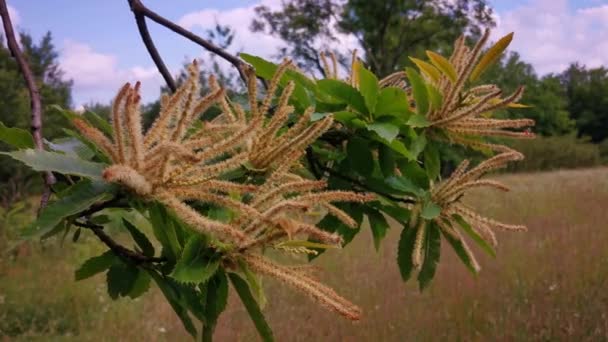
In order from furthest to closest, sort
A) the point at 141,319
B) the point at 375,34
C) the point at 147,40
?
the point at 375,34 < the point at 141,319 < the point at 147,40

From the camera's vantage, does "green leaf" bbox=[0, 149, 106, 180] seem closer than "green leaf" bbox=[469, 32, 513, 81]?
Yes

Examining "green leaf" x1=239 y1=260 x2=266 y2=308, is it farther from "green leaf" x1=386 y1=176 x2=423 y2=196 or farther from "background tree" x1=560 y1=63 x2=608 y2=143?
"background tree" x1=560 y1=63 x2=608 y2=143

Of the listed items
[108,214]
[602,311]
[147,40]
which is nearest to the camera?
[108,214]

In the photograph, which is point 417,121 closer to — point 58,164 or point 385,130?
point 385,130

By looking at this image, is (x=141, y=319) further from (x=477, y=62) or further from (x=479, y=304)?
(x=477, y=62)

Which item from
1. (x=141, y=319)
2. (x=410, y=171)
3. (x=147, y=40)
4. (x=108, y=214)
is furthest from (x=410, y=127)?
(x=141, y=319)

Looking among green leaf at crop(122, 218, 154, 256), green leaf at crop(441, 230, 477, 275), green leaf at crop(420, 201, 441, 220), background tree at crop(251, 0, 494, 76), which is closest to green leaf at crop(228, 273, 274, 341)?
green leaf at crop(122, 218, 154, 256)

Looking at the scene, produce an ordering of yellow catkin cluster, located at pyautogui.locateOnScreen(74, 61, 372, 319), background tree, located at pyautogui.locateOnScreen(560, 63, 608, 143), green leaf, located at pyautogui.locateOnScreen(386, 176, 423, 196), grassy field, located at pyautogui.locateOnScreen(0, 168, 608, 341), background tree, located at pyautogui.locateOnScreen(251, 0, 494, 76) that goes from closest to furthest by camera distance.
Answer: yellow catkin cluster, located at pyautogui.locateOnScreen(74, 61, 372, 319) → green leaf, located at pyautogui.locateOnScreen(386, 176, 423, 196) → grassy field, located at pyautogui.locateOnScreen(0, 168, 608, 341) → background tree, located at pyautogui.locateOnScreen(251, 0, 494, 76) → background tree, located at pyautogui.locateOnScreen(560, 63, 608, 143)
